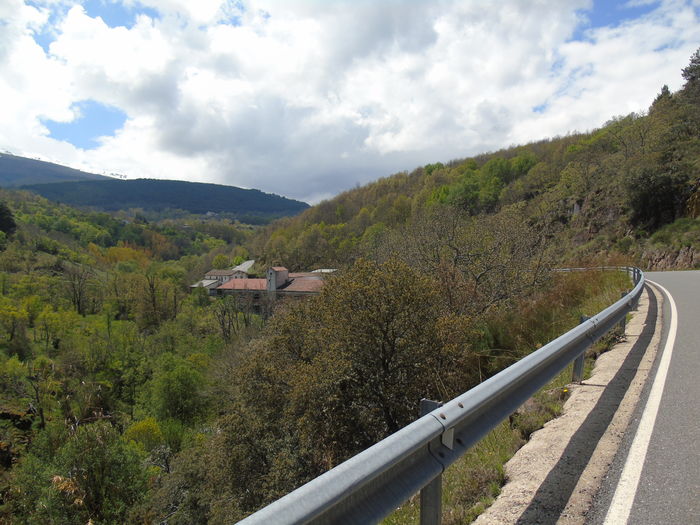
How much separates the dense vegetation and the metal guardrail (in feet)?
2.17

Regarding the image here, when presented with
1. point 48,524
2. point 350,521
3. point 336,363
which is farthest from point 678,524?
point 48,524

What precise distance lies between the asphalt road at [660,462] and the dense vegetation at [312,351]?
80cm

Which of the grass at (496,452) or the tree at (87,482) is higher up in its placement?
the grass at (496,452)

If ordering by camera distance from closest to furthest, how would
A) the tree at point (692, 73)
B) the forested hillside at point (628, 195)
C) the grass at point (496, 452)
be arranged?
the grass at point (496, 452), the forested hillside at point (628, 195), the tree at point (692, 73)

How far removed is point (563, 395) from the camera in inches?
174

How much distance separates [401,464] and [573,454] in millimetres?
1892

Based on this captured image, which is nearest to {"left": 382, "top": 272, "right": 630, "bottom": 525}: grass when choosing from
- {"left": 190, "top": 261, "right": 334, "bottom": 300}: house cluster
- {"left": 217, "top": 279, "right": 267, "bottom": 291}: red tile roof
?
{"left": 190, "top": 261, "right": 334, "bottom": 300}: house cluster

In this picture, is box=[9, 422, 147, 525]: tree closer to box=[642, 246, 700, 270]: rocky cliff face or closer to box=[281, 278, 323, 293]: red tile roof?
box=[642, 246, 700, 270]: rocky cliff face

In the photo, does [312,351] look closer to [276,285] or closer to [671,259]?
[671,259]

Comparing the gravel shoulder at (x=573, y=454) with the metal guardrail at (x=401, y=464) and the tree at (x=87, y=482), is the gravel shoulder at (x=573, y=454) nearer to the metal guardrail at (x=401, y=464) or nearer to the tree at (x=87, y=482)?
the metal guardrail at (x=401, y=464)

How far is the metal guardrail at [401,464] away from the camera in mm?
1386

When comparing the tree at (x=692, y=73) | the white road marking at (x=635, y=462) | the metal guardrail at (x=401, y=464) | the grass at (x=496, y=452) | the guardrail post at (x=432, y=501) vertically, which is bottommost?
the grass at (x=496, y=452)

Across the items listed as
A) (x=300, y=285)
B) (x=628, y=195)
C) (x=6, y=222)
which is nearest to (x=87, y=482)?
(x=628, y=195)

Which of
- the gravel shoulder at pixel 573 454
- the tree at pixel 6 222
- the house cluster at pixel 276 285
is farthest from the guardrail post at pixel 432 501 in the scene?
the tree at pixel 6 222
